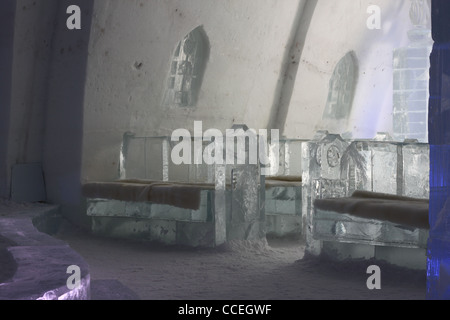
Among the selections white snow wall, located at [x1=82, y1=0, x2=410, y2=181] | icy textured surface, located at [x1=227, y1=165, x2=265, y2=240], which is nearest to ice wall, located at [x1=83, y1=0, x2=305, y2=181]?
white snow wall, located at [x1=82, y1=0, x2=410, y2=181]

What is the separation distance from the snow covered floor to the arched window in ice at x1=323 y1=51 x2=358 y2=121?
5318 mm

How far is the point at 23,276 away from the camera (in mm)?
3102

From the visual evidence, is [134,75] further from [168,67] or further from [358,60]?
[358,60]

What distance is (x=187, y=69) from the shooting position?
8836mm

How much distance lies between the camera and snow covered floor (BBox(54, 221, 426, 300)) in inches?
172

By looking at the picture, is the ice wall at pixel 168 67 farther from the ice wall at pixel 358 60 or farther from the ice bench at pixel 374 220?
the ice bench at pixel 374 220

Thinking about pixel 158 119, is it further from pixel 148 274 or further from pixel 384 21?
→ pixel 384 21

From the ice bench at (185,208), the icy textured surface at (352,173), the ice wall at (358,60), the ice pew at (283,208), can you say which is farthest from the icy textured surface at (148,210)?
the ice wall at (358,60)

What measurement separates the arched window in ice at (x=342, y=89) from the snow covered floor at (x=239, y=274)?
5.32 m

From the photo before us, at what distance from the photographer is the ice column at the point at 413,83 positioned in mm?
12859

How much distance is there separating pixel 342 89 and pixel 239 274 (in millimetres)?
7060

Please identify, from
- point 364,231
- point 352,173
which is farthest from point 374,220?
point 352,173

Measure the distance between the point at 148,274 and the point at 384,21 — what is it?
837 cm

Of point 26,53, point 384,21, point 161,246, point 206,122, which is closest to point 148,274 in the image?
point 161,246
